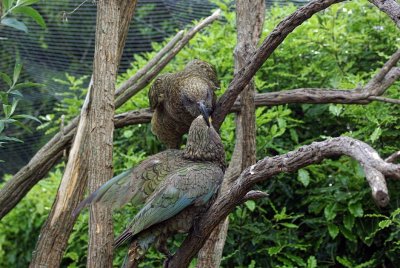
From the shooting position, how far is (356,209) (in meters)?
5.10

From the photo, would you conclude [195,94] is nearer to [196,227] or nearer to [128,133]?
[196,227]

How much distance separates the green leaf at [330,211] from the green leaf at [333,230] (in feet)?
0.30

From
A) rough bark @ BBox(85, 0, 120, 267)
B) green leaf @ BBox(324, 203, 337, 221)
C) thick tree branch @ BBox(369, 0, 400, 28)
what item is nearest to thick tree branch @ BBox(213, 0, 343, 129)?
thick tree branch @ BBox(369, 0, 400, 28)

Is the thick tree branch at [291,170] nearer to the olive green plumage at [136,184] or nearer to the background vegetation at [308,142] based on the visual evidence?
the olive green plumage at [136,184]

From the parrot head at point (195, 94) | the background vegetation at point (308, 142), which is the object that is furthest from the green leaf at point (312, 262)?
the parrot head at point (195, 94)

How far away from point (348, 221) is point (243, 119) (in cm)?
127

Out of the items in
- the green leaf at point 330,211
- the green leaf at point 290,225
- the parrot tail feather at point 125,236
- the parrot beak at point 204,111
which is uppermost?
the parrot beak at point 204,111

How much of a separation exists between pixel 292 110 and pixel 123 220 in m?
1.50

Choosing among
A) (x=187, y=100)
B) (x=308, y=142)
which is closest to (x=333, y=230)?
(x=308, y=142)

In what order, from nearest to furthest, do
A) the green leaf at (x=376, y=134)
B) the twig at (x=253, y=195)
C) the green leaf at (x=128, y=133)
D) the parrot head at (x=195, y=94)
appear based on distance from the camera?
1. the twig at (x=253, y=195)
2. the parrot head at (x=195, y=94)
3. the green leaf at (x=376, y=134)
4. the green leaf at (x=128, y=133)

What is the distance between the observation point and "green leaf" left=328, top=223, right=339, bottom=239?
5.13 m

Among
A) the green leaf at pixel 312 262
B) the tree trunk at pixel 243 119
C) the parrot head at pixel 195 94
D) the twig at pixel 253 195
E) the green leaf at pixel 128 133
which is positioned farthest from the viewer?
the green leaf at pixel 128 133

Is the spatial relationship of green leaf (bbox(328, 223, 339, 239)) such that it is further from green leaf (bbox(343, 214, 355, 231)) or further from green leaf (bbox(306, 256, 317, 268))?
green leaf (bbox(306, 256, 317, 268))

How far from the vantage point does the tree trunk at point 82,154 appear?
4176mm
